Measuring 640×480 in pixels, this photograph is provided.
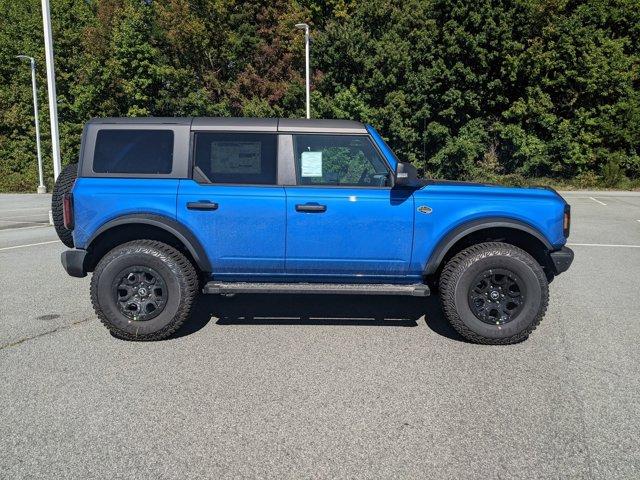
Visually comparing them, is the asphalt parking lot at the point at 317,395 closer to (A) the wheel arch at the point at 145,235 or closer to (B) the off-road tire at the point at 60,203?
(A) the wheel arch at the point at 145,235

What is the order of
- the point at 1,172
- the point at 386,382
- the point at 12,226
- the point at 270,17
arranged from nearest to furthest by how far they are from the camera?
the point at 386,382 < the point at 12,226 < the point at 270,17 < the point at 1,172

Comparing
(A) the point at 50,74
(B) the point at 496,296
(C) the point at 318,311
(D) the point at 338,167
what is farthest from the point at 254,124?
(A) the point at 50,74

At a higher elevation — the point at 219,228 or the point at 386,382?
the point at 219,228

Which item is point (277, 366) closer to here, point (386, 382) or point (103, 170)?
→ point (386, 382)

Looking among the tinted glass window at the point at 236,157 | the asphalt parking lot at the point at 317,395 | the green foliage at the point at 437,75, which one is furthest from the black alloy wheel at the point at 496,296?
the green foliage at the point at 437,75

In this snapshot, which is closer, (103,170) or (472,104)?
(103,170)

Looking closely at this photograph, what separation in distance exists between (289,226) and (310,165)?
600 millimetres

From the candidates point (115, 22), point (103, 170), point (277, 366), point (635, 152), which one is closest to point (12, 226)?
point (103, 170)

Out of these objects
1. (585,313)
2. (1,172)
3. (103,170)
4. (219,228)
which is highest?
(103,170)

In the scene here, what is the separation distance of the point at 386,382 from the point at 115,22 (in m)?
39.3

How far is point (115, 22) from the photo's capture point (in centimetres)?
3734

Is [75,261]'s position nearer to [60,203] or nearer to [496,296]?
[60,203]

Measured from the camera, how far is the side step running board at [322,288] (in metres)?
4.85

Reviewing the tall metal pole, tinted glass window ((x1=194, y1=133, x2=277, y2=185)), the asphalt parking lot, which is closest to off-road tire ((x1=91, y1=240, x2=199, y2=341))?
the asphalt parking lot
